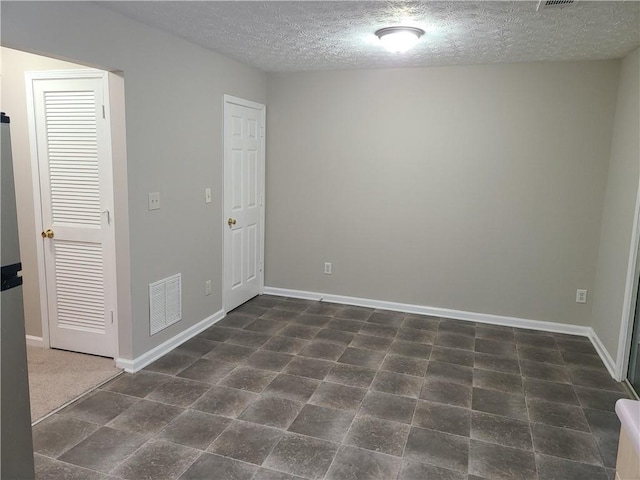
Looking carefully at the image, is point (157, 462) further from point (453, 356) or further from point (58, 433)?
point (453, 356)

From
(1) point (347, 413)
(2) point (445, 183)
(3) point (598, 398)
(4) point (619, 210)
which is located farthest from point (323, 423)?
(4) point (619, 210)

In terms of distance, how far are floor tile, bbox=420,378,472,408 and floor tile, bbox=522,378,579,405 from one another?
16.7 inches

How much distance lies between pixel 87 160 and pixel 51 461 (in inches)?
76.2

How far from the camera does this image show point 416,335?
418cm

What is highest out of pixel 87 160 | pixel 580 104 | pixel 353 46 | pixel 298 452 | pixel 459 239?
pixel 353 46

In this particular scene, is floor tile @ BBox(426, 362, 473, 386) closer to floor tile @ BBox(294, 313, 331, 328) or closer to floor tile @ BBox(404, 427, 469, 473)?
floor tile @ BBox(404, 427, 469, 473)

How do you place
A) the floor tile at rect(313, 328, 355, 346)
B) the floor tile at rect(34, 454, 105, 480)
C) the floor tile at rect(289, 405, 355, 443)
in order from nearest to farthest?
the floor tile at rect(34, 454, 105, 480) → the floor tile at rect(289, 405, 355, 443) → the floor tile at rect(313, 328, 355, 346)

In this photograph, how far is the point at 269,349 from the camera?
378 cm

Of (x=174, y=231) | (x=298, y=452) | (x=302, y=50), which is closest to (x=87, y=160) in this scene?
(x=174, y=231)

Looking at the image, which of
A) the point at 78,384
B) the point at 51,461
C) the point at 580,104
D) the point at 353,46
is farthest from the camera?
the point at 580,104

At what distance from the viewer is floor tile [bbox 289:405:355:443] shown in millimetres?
2627

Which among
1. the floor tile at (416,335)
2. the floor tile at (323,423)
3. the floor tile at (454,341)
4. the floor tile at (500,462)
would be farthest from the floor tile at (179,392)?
the floor tile at (454,341)

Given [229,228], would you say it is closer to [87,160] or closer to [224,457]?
[87,160]

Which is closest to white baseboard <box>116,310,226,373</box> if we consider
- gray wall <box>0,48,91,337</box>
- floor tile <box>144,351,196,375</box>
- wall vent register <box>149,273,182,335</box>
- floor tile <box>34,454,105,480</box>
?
floor tile <box>144,351,196,375</box>
